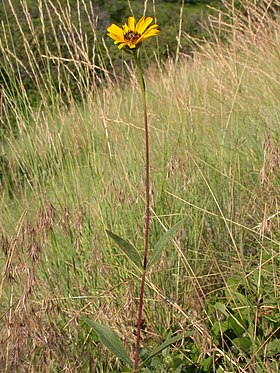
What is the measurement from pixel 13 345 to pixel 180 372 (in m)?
0.40

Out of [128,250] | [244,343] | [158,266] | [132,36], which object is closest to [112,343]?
[128,250]

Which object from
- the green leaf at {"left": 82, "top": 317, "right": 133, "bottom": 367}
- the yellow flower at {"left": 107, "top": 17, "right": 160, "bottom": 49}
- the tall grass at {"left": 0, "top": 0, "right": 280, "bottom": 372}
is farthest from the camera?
the tall grass at {"left": 0, "top": 0, "right": 280, "bottom": 372}

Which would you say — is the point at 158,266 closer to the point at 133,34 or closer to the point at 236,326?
the point at 236,326

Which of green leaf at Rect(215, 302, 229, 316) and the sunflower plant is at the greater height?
the sunflower plant

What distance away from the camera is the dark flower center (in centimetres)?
120

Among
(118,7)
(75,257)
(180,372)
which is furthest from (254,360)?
(118,7)

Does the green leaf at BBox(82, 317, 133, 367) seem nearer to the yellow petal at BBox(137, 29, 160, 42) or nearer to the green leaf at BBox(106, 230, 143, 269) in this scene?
the green leaf at BBox(106, 230, 143, 269)

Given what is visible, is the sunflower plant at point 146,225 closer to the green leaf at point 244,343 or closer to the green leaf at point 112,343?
the green leaf at point 112,343

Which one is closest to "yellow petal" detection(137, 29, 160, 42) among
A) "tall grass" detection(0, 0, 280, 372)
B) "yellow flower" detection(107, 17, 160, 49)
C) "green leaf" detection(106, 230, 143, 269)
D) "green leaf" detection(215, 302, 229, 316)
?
"yellow flower" detection(107, 17, 160, 49)

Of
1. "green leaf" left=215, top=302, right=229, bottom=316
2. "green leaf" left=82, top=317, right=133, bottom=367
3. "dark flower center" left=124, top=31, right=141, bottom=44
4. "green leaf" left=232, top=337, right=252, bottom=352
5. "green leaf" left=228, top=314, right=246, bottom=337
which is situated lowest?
"green leaf" left=232, top=337, right=252, bottom=352

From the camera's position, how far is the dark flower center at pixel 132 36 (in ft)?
3.95

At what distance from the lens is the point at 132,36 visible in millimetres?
1217

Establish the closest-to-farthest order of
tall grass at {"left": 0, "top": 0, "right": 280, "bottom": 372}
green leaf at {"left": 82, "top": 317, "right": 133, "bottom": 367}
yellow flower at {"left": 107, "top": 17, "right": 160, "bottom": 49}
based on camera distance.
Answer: yellow flower at {"left": 107, "top": 17, "right": 160, "bottom": 49} < green leaf at {"left": 82, "top": 317, "right": 133, "bottom": 367} < tall grass at {"left": 0, "top": 0, "right": 280, "bottom": 372}

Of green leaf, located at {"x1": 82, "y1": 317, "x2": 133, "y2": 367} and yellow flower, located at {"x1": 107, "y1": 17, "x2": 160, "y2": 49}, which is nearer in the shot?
yellow flower, located at {"x1": 107, "y1": 17, "x2": 160, "y2": 49}
